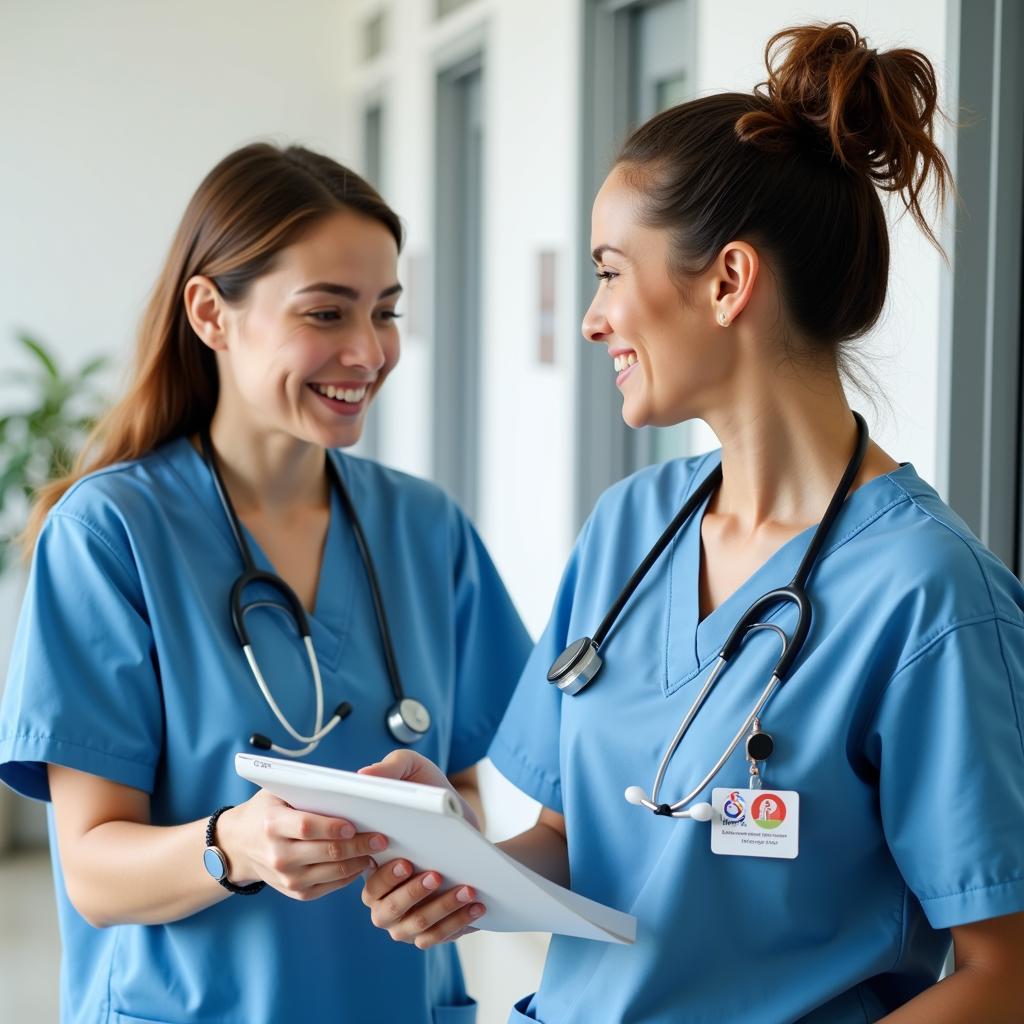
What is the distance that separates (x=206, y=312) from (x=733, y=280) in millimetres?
735

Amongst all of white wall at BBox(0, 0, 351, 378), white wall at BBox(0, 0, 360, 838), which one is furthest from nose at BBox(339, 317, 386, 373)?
white wall at BBox(0, 0, 351, 378)

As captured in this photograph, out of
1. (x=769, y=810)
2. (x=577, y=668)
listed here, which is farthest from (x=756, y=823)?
(x=577, y=668)

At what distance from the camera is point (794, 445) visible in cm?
120

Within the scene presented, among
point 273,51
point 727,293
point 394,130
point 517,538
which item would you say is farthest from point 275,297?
point 273,51

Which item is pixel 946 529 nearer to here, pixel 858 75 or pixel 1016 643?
pixel 1016 643

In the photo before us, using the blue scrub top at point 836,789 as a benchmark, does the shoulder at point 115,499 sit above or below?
above

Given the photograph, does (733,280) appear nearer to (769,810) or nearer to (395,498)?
(769,810)

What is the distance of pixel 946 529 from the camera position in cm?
108

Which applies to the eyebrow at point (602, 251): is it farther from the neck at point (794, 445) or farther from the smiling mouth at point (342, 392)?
the smiling mouth at point (342, 392)

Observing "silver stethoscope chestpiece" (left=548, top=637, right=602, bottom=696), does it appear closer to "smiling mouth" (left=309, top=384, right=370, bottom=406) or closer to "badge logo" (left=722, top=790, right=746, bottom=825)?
"badge logo" (left=722, top=790, right=746, bottom=825)

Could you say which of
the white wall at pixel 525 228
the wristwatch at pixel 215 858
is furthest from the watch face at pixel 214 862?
the white wall at pixel 525 228

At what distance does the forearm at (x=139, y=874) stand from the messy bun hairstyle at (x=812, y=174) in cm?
76

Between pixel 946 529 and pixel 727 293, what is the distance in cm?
29

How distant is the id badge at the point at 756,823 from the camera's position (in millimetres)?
1042
